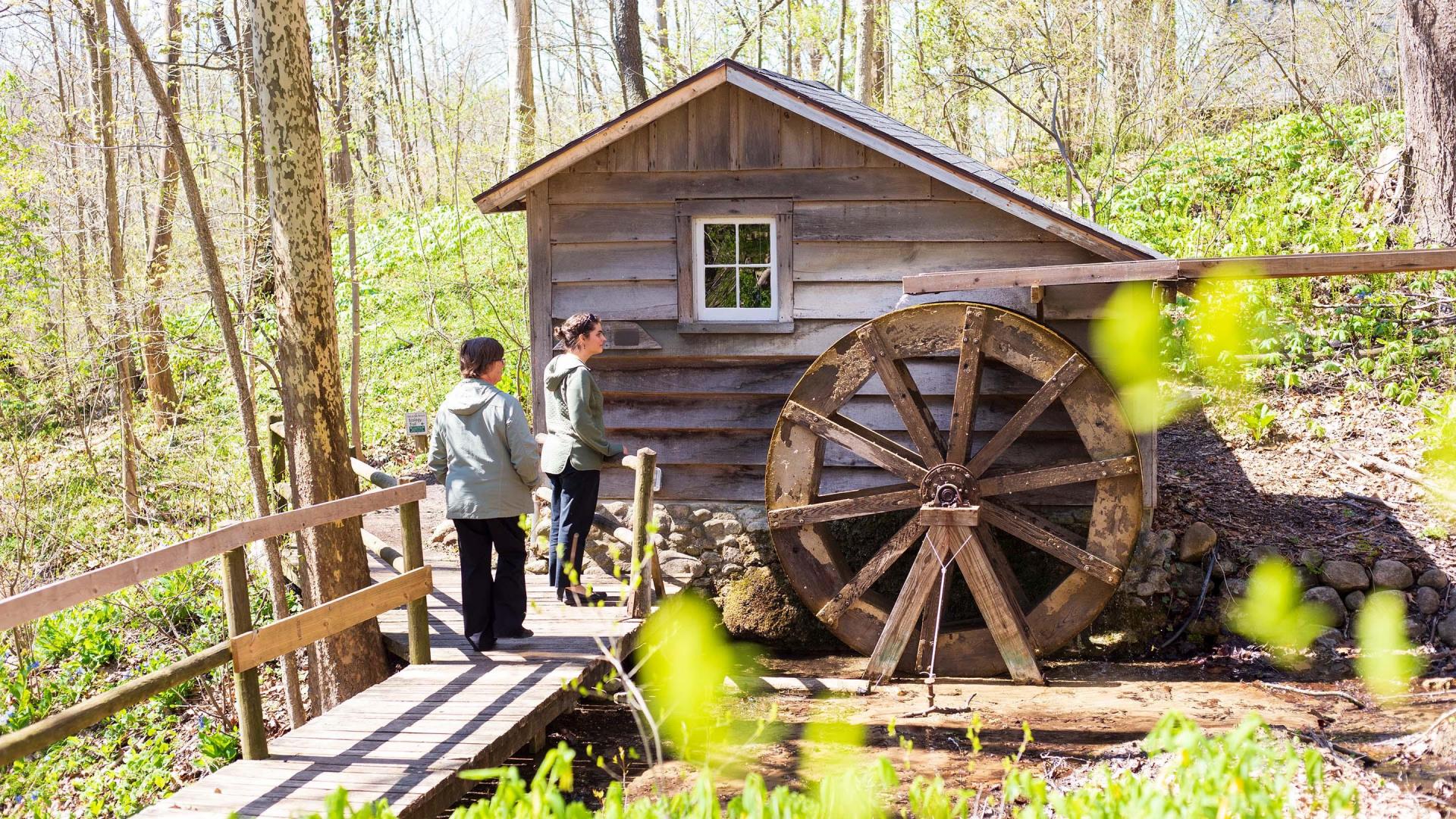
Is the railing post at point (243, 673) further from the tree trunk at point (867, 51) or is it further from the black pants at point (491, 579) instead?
the tree trunk at point (867, 51)

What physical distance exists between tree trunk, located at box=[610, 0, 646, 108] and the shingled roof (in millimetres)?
6779

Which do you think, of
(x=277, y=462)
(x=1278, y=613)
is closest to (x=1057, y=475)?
(x=1278, y=613)

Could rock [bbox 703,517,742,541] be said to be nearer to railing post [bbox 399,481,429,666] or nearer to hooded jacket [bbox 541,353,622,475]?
hooded jacket [bbox 541,353,622,475]

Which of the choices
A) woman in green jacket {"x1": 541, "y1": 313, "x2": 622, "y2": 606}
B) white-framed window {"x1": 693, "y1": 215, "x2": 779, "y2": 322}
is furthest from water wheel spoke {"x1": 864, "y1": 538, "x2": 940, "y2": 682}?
woman in green jacket {"x1": 541, "y1": 313, "x2": 622, "y2": 606}

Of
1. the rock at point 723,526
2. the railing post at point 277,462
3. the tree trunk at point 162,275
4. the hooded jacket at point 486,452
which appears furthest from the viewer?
the tree trunk at point 162,275

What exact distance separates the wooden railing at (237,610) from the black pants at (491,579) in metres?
0.23

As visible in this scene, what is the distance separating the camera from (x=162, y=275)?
10609 mm

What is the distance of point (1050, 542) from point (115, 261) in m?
11.0

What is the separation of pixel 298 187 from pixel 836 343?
333 centimetres

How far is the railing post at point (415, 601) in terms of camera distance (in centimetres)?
556

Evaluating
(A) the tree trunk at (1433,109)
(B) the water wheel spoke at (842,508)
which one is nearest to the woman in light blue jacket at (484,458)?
(B) the water wheel spoke at (842,508)

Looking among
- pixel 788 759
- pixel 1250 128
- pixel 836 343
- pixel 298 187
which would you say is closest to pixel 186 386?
pixel 298 187

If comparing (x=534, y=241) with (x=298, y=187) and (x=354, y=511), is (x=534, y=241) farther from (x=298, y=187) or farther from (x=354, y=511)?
(x=354, y=511)

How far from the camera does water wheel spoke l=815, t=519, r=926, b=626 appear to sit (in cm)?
733
